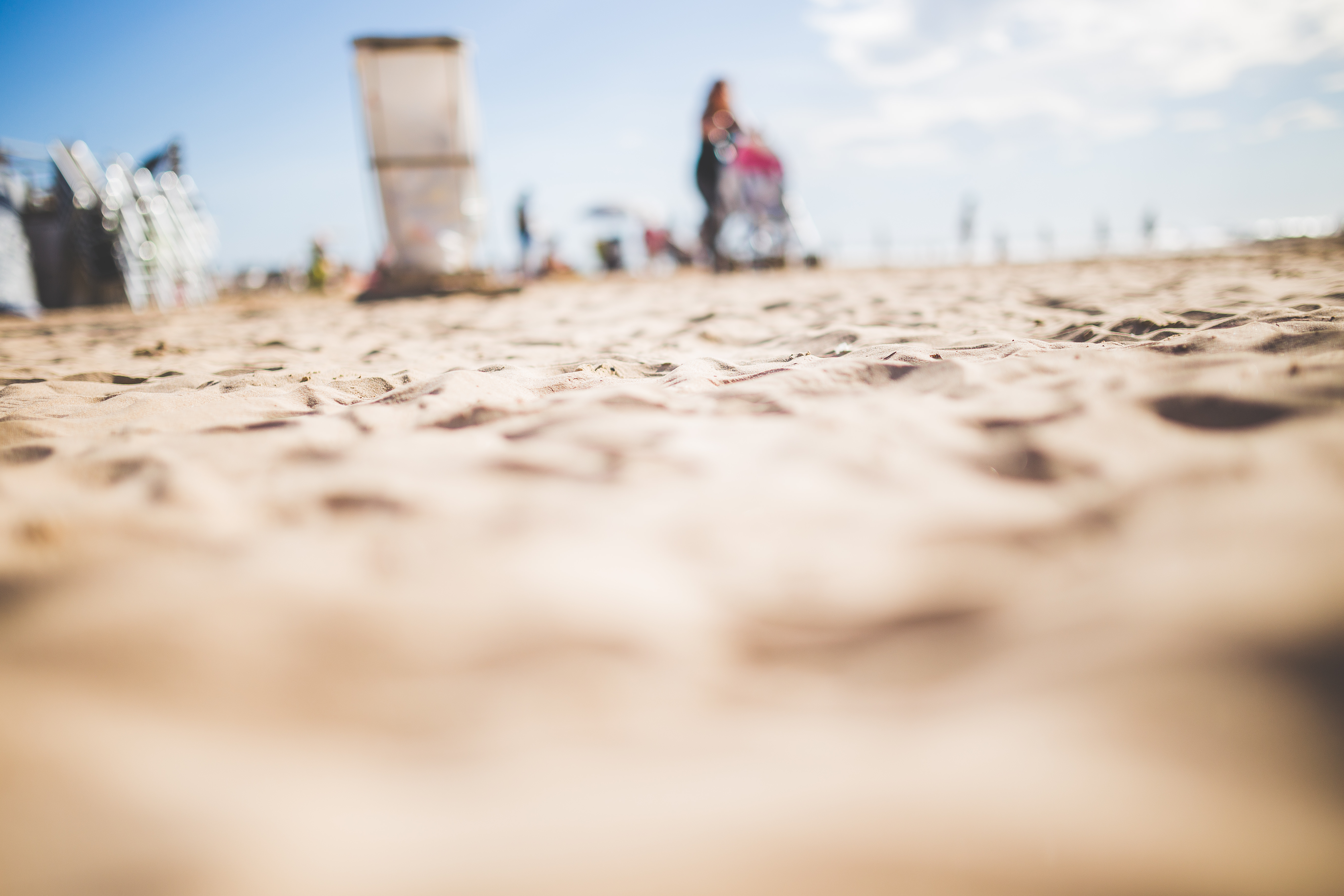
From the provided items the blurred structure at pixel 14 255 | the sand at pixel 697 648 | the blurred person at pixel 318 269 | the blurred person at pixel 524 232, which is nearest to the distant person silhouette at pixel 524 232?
the blurred person at pixel 524 232

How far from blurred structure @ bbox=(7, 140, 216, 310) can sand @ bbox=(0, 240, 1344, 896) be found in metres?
8.43

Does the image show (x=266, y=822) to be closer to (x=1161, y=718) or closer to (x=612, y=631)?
(x=612, y=631)

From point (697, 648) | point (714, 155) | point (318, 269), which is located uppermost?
point (714, 155)

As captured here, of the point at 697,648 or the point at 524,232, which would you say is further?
the point at 524,232

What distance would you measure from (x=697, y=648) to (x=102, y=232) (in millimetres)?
9826

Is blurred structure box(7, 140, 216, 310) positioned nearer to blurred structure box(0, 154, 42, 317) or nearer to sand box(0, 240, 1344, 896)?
blurred structure box(0, 154, 42, 317)

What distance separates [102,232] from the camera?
24.0ft

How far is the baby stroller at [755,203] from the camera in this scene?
25.0 feet

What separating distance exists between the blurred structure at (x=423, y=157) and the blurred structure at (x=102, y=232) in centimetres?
384

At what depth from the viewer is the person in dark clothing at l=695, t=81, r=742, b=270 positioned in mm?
6965

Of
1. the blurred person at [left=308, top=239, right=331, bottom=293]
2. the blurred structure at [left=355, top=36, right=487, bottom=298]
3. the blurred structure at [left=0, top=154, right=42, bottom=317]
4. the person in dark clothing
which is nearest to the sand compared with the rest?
the blurred structure at [left=355, top=36, right=487, bottom=298]

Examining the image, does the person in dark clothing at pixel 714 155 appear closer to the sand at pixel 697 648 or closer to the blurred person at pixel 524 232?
the blurred person at pixel 524 232

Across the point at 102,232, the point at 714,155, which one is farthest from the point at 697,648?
the point at 102,232

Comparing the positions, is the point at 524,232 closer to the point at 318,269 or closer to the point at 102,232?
the point at 318,269
